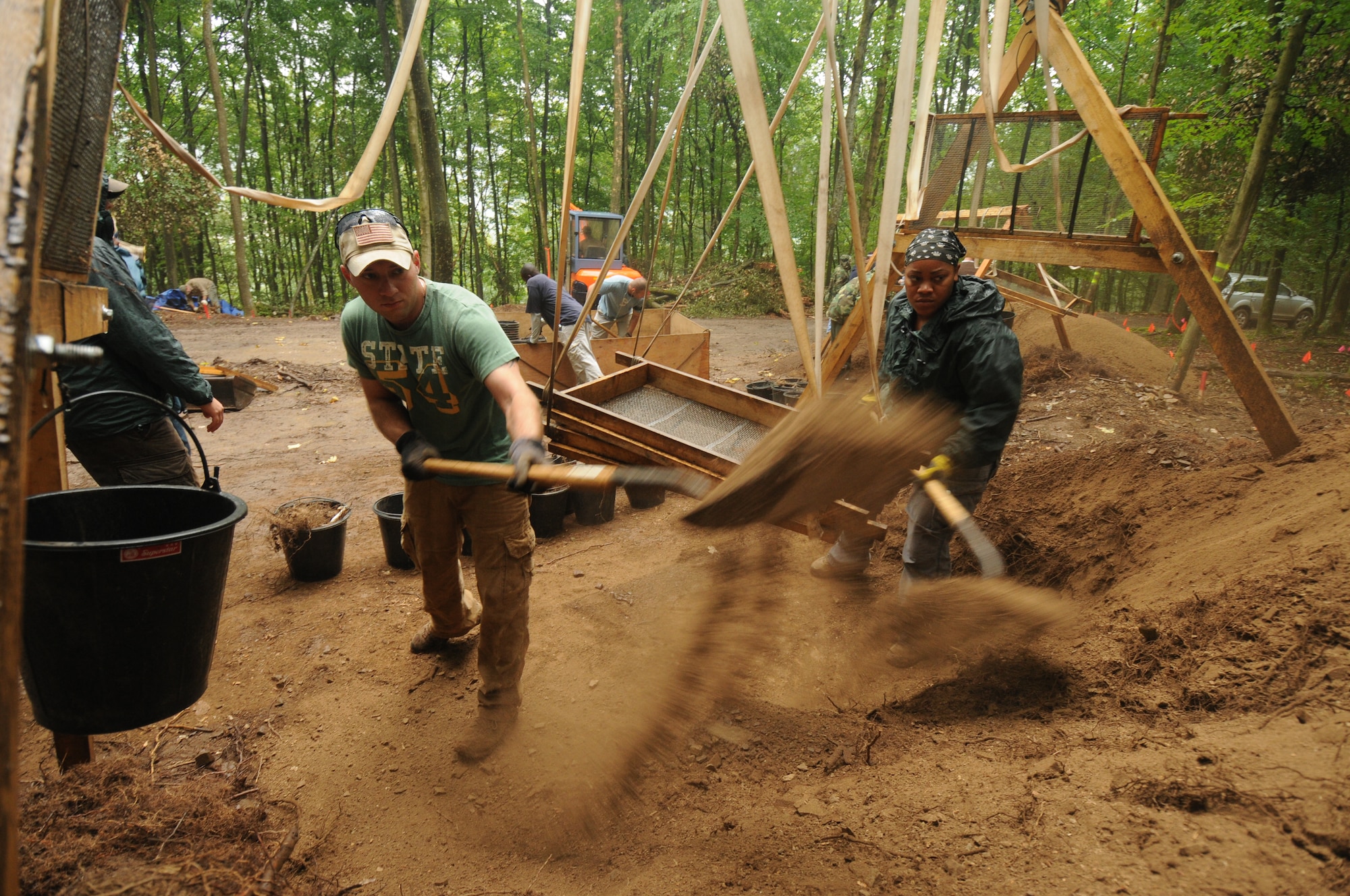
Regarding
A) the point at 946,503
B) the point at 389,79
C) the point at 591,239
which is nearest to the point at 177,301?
the point at 389,79

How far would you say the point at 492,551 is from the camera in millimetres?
2574

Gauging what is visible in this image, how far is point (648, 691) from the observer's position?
8.58ft

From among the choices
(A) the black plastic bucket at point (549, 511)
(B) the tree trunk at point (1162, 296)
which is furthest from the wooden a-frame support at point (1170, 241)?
(B) the tree trunk at point (1162, 296)

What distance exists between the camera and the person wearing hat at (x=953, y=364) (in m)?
2.80

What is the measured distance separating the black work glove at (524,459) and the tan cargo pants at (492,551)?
490mm

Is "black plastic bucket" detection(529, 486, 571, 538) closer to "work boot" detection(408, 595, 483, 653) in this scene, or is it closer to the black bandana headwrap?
"work boot" detection(408, 595, 483, 653)

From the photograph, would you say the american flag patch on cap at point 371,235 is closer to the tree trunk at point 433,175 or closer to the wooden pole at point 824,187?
the wooden pole at point 824,187

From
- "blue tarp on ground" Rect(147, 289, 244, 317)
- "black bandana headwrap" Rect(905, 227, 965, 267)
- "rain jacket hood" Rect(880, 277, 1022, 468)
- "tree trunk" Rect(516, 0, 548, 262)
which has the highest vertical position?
"tree trunk" Rect(516, 0, 548, 262)

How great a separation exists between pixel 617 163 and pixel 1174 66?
11415 mm

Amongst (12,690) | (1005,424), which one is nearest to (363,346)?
(12,690)

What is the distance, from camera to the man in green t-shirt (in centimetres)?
224

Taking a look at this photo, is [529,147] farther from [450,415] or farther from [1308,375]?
[450,415]

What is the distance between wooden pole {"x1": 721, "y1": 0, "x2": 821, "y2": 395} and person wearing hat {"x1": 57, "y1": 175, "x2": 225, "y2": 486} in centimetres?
237

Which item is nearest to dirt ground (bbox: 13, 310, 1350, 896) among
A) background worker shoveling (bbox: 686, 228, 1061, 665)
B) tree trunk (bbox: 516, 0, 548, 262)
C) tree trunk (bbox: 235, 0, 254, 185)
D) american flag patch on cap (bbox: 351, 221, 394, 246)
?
background worker shoveling (bbox: 686, 228, 1061, 665)
